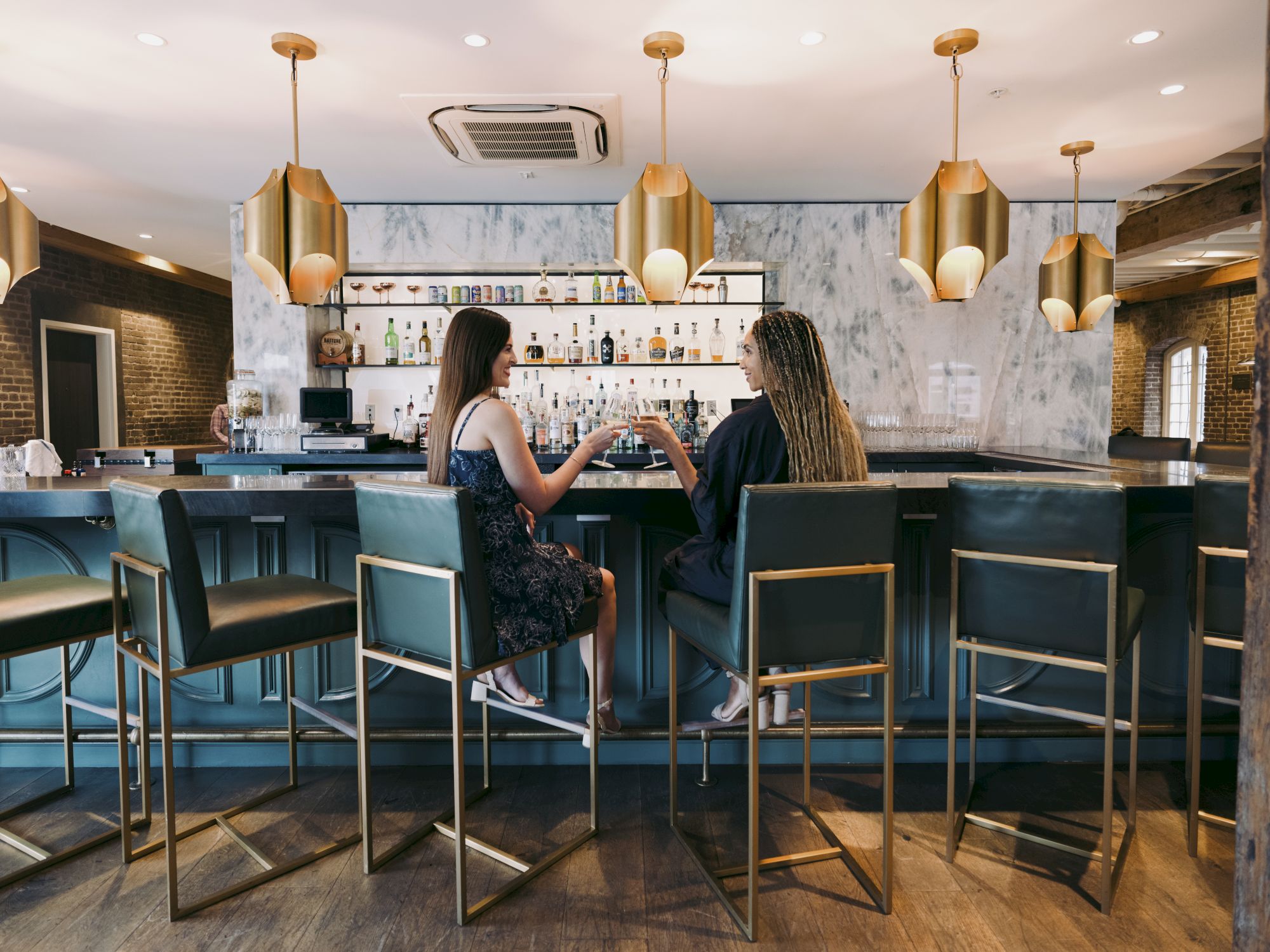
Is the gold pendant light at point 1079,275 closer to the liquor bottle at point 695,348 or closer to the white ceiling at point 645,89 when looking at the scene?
the white ceiling at point 645,89

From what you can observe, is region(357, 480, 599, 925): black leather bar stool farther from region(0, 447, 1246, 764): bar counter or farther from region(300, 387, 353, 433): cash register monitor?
region(300, 387, 353, 433): cash register monitor

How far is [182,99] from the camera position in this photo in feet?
13.2

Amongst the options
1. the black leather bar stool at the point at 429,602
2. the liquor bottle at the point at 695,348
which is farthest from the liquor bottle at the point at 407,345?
the black leather bar stool at the point at 429,602

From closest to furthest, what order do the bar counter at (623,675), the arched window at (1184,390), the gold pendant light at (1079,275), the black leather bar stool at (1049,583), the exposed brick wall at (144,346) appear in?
the black leather bar stool at (1049,583), the bar counter at (623,675), the gold pendant light at (1079,275), the exposed brick wall at (144,346), the arched window at (1184,390)

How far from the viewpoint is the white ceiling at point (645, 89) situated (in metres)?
3.23

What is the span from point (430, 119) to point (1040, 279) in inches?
142

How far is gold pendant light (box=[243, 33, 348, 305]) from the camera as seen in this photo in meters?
3.33

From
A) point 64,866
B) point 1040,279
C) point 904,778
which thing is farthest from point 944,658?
point 1040,279

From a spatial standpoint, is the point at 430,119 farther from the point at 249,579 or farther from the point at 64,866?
the point at 64,866

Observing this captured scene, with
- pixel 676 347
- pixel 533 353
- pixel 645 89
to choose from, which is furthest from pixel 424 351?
pixel 645 89

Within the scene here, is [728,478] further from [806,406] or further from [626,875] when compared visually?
[626,875]

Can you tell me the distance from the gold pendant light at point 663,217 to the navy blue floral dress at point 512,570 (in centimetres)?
153

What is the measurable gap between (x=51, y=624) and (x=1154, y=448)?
5.80m

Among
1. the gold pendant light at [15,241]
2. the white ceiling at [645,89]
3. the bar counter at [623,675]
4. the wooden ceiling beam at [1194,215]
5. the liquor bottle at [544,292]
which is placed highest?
the wooden ceiling beam at [1194,215]
